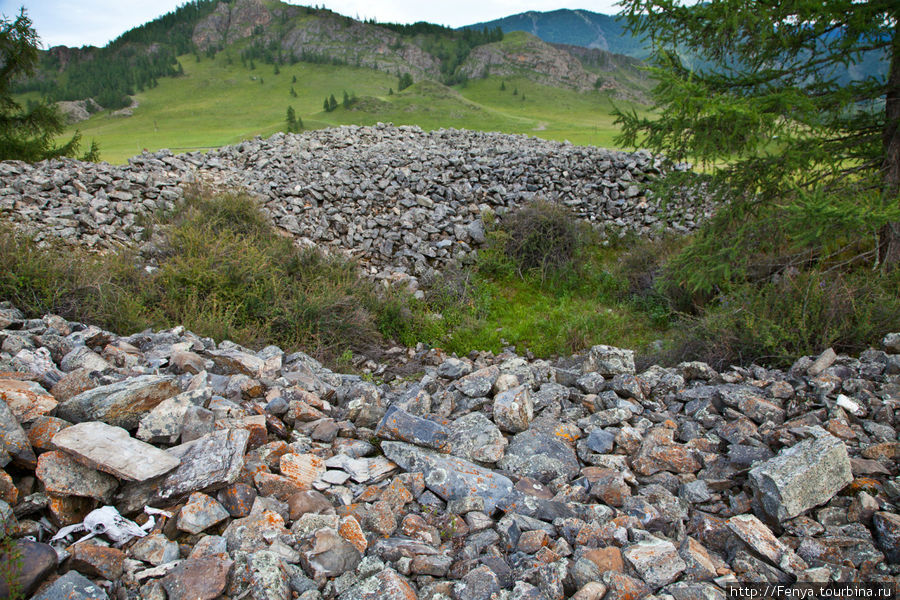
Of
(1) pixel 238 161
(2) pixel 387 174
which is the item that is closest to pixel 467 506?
(2) pixel 387 174

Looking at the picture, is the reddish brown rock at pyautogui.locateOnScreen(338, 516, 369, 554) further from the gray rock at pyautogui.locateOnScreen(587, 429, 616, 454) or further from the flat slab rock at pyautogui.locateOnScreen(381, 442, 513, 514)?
the gray rock at pyautogui.locateOnScreen(587, 429, 616, 454)

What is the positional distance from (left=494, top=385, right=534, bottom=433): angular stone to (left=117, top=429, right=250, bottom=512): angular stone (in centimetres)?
180

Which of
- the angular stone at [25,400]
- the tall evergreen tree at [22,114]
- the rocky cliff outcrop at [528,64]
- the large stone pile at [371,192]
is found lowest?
the angular stone at [25,400]

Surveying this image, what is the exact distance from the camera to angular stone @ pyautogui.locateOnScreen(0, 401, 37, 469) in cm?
238

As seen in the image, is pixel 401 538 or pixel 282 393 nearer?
pixel 401 538

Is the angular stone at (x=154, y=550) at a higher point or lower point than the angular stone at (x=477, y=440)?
higher

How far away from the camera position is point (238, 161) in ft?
41.9

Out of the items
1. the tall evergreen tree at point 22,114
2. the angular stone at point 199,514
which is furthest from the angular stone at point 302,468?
the tall evergreen tree at point 22,114

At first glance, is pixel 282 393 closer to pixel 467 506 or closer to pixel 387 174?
pixel 467 506

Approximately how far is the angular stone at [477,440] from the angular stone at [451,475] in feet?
0.47

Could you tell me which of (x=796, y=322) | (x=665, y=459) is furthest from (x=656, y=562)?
(x=796, y=322)

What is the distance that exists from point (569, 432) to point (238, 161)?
12.2m

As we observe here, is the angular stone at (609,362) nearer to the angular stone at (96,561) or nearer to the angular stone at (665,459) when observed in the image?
the angular stone at (665,459)

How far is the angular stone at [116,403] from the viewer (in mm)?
2852
